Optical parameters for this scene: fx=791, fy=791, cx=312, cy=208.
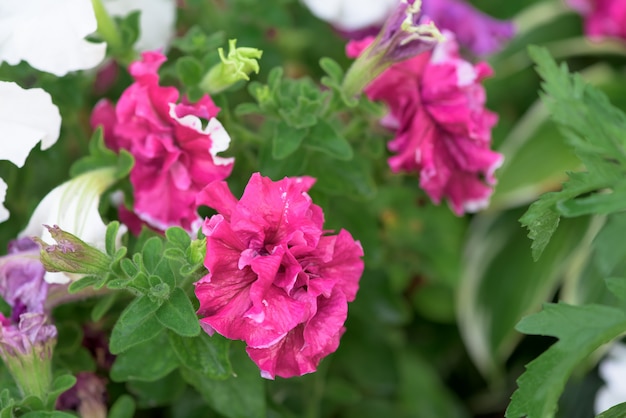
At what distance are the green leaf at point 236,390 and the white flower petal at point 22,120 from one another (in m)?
0.20

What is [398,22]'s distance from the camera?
1.86 ft

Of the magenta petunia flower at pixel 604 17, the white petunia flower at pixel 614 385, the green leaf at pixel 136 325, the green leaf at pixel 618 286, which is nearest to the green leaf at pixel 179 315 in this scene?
the green leaf at pixel 136 325

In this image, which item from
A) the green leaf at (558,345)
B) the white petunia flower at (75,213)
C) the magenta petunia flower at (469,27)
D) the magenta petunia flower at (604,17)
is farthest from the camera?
the magenta petunia flower at (604,17)

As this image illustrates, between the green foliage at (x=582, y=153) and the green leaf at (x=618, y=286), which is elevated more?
the green foliage at (x=582, y=153)

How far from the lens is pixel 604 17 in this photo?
1.06 m

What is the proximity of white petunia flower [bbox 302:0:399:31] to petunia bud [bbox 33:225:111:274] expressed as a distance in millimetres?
374

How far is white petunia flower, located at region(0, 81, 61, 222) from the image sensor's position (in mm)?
532

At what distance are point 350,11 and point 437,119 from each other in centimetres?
22

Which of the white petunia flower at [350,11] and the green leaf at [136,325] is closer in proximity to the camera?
the green leaf at [136,325]

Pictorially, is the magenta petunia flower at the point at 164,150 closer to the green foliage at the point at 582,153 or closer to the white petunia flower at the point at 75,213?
the white petunia flower at the point at 75,213

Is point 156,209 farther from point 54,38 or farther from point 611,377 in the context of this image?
point 611,377

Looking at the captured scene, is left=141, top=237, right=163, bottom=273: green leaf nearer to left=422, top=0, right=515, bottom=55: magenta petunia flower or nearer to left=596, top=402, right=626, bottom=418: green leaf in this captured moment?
left=596, top=402, right=626, bottom=418: green leaf

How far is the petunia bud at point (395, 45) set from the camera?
56 cm

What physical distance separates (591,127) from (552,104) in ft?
0.14
